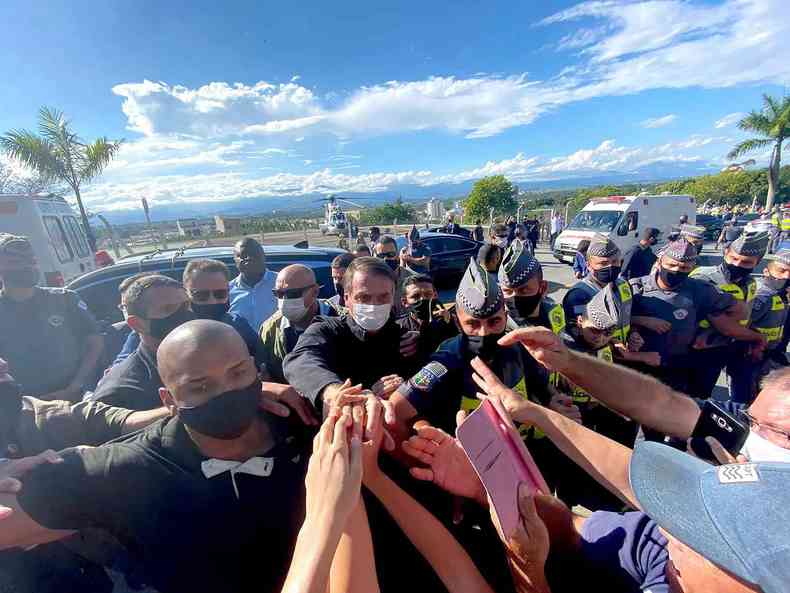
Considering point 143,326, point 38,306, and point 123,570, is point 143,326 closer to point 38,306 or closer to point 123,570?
point 38,306

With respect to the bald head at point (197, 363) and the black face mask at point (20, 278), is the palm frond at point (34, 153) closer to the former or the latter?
the black face mask at point (20, 278)

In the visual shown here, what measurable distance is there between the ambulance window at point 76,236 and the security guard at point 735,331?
1160 centimetres

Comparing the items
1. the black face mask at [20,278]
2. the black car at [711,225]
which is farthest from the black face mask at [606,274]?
the black car at [711,225]

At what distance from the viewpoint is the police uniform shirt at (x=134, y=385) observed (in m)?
1.96

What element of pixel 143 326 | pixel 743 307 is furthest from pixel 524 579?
pixel 743 307

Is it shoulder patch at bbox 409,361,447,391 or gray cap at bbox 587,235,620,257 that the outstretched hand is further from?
gray cap at bbox 587,235,620,257

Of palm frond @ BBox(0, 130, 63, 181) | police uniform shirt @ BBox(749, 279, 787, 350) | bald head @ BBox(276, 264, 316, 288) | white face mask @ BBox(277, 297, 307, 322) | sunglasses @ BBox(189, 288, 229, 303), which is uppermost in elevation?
palm frond @ BBox(0, 130, 63, 181)

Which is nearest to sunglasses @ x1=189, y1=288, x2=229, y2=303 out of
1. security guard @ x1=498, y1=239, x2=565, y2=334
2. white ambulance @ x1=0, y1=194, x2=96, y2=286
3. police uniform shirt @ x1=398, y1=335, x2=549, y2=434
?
police uniform shirt @ x1=398, y1=335, x2=549, y2=434

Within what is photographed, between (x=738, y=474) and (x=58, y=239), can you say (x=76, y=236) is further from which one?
(x=738, y=474)

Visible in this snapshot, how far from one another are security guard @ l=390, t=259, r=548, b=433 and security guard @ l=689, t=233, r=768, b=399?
261 cm

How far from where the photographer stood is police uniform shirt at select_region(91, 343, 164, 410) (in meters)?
1.96

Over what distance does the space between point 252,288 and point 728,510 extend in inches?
152

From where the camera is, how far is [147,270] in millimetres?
5000

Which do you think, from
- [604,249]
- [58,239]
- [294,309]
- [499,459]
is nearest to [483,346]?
[499,459]
